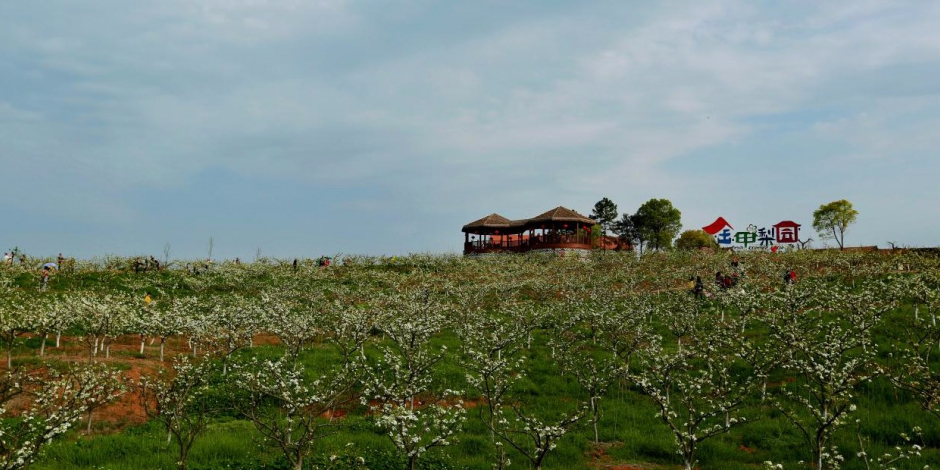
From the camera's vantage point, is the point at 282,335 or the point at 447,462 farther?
the point at 282,335

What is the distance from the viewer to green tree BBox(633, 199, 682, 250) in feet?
329

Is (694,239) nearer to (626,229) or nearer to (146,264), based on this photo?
(626,229)

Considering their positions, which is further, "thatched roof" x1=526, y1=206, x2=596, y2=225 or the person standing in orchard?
"thatched roof" x1=526, y1=206, x2=596, y2=225

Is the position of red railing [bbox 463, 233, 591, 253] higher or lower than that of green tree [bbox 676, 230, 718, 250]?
lower

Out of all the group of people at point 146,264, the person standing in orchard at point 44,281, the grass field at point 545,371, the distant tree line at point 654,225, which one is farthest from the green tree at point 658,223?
the person standing in orchard at point 44,281

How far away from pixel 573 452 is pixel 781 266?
4632 cm

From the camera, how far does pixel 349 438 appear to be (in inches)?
742

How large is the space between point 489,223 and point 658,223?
3225 cm

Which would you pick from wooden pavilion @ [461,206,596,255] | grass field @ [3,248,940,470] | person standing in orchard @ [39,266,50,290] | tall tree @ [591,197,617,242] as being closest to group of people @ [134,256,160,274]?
grass field @ [3,248,940,470]

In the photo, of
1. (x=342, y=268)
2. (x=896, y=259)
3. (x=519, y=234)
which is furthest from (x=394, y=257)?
(x=896, y=259)

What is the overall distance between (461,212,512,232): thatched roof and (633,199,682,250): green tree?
2659 cm

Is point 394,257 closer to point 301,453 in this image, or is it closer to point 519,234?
point 519,234

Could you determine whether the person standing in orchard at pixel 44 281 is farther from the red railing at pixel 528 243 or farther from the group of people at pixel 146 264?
the red railing at pixel 528 243

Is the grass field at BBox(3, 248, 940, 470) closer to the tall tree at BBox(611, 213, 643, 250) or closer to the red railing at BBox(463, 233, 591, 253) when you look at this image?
the red railing at BBox(463, 233, 591, 253)
